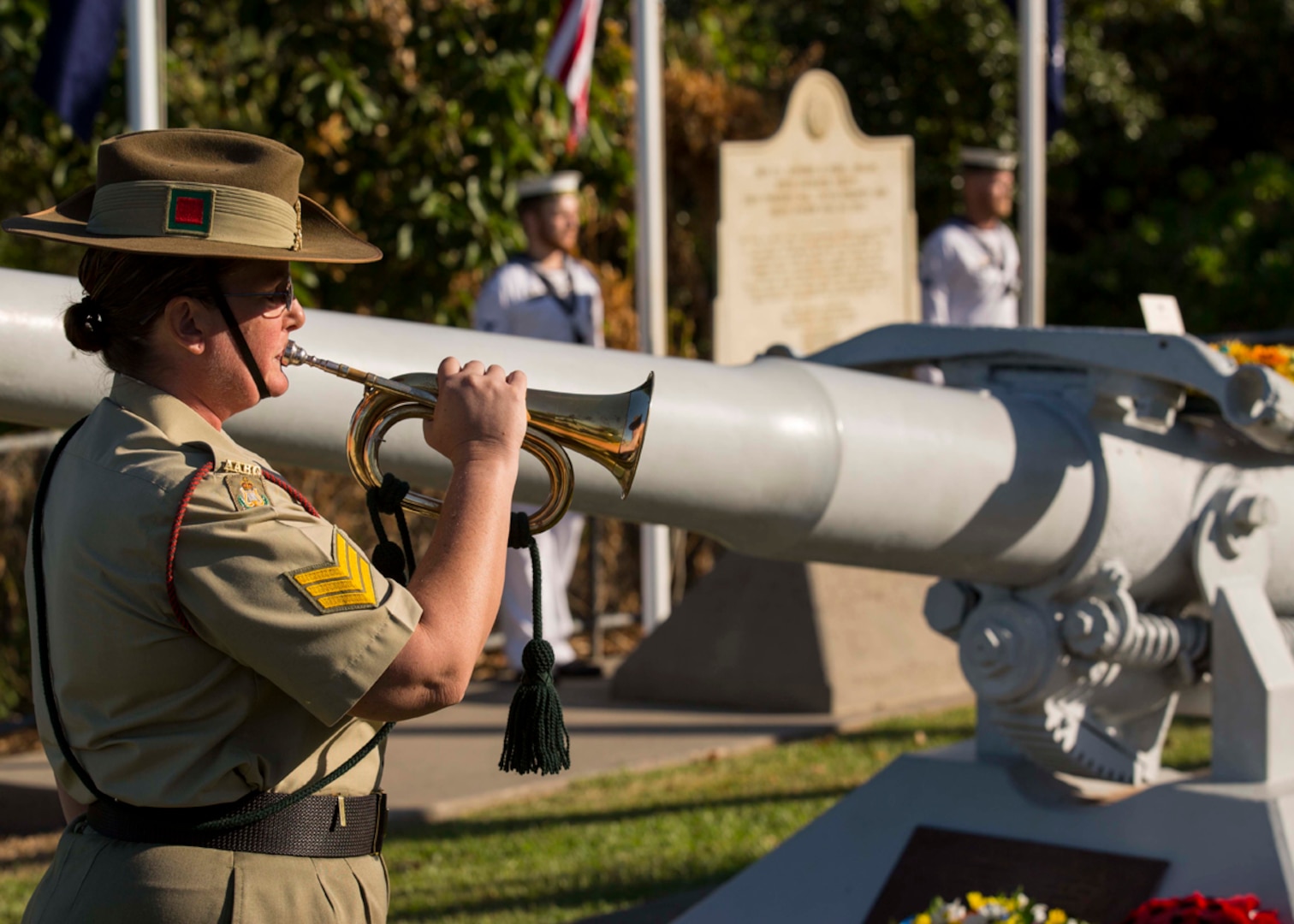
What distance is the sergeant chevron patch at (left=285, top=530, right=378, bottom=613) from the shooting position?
6.51 feet

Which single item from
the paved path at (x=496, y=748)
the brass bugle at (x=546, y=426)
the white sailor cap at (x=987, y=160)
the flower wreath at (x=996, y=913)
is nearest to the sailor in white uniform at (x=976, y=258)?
the white sailor cap at (x=987, y=160)

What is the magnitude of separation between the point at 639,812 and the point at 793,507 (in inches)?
107

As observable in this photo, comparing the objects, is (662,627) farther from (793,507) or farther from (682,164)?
(682,164)

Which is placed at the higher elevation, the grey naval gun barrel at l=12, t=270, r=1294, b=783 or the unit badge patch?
the unit badge patch

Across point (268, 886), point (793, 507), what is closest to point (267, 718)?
point (268, 886)

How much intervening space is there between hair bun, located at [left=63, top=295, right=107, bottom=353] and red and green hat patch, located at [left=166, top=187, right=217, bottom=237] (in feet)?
0.50

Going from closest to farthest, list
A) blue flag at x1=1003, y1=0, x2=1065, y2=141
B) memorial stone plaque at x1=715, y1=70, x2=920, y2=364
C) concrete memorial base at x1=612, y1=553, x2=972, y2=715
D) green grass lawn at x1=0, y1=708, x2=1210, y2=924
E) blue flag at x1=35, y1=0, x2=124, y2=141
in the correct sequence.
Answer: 1. green grass lawn at x1=0, y1=708, x2=1210, y2=924
2. blue flag at x1=35, y1=0, x2=124, y2=141
3. concrete memorial base at x1=612, y1=553, x2=972, y2=715
4. memorial stone plaque at x1=715, y1=70, x2=920, y2=364
5. blue flag at x1=1003, y1=0, x2=1065, y2=141

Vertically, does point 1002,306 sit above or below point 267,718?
below

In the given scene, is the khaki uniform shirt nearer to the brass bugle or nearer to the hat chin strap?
the hat chin strap

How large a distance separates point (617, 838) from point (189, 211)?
3560mm

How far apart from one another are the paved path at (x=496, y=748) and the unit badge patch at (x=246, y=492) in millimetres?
3603

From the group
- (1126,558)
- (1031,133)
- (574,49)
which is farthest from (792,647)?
(1031,133)

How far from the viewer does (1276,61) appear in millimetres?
17766

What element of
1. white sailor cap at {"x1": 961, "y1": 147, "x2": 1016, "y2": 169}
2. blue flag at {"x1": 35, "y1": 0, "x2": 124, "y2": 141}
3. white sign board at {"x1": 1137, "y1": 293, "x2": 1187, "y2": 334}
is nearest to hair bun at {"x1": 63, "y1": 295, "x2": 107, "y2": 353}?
white sign board at {"x1": 1137, "y1": 293, "x2": 1187, "y2": 334}
